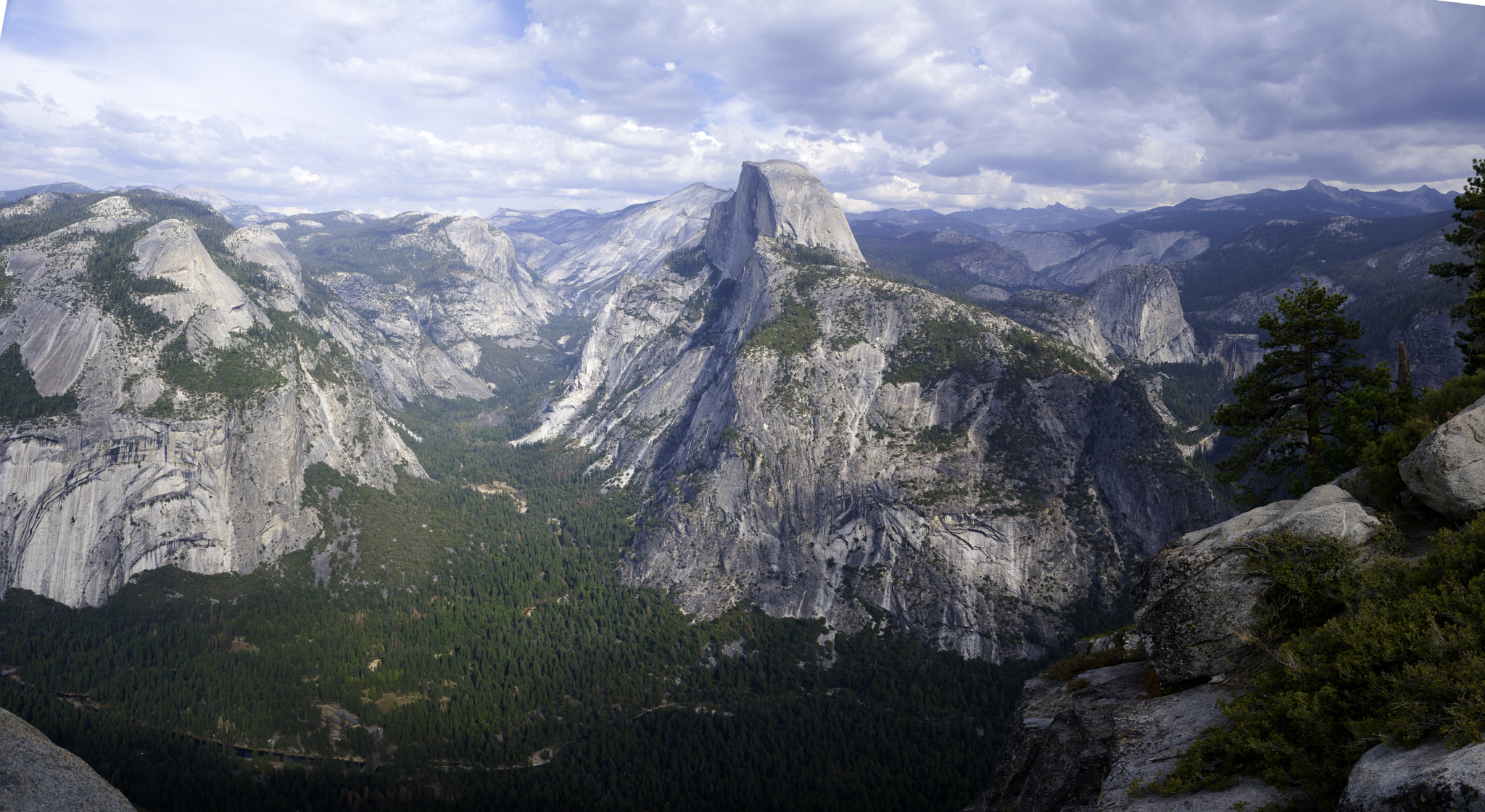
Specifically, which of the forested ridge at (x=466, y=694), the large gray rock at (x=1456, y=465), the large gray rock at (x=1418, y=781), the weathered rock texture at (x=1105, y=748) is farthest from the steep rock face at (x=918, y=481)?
the large gray rock at (x=1418, y=781)

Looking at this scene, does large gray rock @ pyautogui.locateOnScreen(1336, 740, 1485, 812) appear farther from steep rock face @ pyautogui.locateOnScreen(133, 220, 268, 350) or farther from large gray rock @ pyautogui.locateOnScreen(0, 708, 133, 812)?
steep rock face @ pyautogui.locateOnScreen(133, 220, 268, 350)

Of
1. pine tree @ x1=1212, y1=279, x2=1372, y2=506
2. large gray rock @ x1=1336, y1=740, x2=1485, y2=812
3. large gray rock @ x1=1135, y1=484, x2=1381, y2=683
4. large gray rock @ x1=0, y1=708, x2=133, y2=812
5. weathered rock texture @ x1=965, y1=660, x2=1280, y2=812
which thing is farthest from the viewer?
pine tree @ x1=1212, y1=279, x2=1372, y2=506

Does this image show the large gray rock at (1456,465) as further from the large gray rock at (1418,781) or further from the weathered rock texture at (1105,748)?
the large gray rock at (1418,781)

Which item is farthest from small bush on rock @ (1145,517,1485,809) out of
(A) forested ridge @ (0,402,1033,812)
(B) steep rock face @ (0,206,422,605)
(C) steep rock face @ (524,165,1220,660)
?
(B) steep rock face @ (0,206,422,605)

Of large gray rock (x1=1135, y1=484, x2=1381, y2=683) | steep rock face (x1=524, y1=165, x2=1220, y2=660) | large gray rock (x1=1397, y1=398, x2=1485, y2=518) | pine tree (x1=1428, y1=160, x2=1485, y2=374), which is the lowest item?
steep rock face (x1=524, y1=165, x2=1220, y2=660)

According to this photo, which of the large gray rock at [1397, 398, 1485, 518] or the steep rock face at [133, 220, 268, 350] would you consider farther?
the steep rock face at [133, 220, 268, 350]
